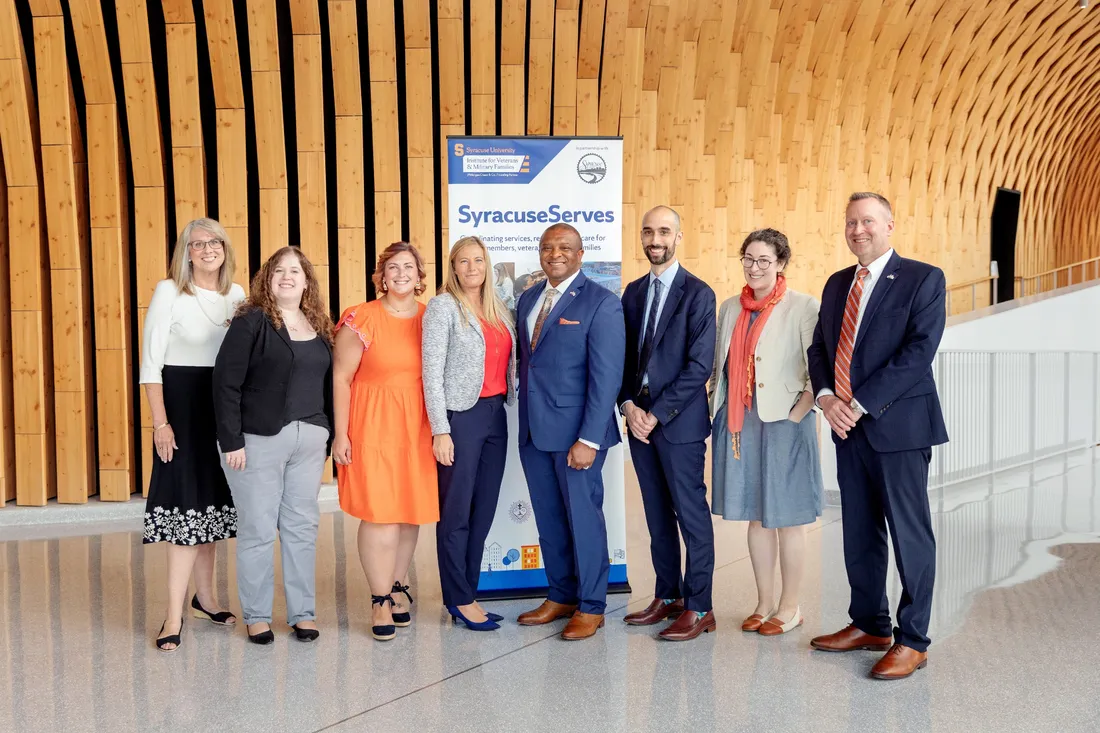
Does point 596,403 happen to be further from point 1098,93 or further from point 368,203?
point 1098,93

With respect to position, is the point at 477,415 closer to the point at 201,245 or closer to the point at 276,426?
the point at 276,426

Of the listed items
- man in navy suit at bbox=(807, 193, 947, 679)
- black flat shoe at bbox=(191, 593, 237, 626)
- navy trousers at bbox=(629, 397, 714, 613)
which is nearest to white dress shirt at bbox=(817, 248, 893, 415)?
man in navy suit at bbox=(807, 193, 947, 679)

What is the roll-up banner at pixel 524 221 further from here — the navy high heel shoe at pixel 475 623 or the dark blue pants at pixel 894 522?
the dark blue pants at pixel 894 522

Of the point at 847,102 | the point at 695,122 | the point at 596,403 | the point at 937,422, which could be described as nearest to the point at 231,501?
the point at 596,403

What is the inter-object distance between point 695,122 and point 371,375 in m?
6.47

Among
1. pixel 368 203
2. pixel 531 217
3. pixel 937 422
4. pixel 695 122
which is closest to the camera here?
pixel 937 422

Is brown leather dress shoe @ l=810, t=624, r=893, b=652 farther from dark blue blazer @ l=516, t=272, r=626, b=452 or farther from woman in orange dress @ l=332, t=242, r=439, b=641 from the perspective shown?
woman in orange dress @ l=332, t=242, r=439, b=641

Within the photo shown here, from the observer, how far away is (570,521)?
12.8 ft

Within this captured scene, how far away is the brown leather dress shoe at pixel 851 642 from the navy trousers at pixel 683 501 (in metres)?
0.49

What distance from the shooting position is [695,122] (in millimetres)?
9461

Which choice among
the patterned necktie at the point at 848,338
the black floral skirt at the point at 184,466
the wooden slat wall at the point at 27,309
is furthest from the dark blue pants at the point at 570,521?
the wooden slat wall at the point at 27,309

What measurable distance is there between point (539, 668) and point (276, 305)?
70.2 inches

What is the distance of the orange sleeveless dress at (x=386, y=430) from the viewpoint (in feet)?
12.8

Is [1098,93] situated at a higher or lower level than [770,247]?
higher
